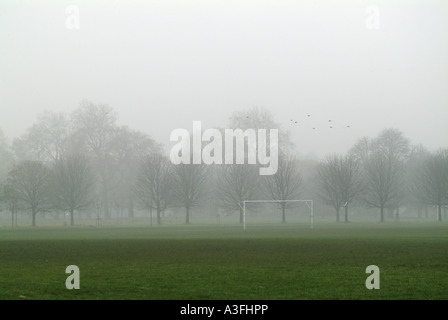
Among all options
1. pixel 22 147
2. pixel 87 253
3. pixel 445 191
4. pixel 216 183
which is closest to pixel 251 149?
pixel 216 183

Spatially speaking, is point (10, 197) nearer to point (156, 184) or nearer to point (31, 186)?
point (31, 186)

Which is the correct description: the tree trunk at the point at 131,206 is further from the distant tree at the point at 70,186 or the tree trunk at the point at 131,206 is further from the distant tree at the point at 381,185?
the distant tree at the point at 381,185

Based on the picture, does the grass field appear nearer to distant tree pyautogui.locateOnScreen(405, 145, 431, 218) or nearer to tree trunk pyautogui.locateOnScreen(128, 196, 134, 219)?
distant tree pyautogui.locateOnScreen(405, 145, 431, 218)

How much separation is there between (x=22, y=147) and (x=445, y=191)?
217 ft

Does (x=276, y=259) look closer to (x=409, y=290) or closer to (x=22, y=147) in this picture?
(x=409, y=290)

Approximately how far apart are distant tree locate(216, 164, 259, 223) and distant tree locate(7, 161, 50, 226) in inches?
969

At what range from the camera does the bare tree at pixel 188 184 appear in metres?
78.9

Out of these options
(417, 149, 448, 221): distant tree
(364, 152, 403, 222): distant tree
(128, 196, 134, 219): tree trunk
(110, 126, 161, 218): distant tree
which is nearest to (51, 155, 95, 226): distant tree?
(110, 126, 161, 218): distant tree

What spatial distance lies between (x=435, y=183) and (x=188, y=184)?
35.9 metres

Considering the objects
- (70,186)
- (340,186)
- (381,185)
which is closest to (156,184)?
(70,186)

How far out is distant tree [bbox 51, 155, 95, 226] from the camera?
74.8 metres

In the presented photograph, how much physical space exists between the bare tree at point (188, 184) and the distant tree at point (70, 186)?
12.7 metres

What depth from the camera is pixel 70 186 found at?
76.1 m
